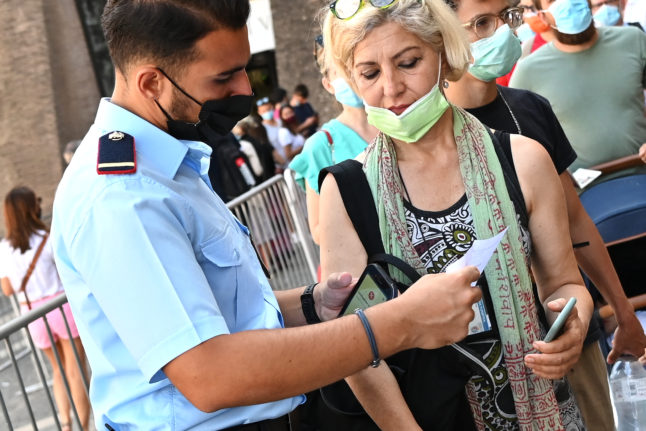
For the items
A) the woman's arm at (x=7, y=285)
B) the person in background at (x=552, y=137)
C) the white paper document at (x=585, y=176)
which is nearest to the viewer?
the person in background at (x=552, y=137)

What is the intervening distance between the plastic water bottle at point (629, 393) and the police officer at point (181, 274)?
1.50m

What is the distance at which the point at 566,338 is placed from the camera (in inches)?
79.7

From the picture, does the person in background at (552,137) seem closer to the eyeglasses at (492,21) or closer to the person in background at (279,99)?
the eyeglasses at (492,21)

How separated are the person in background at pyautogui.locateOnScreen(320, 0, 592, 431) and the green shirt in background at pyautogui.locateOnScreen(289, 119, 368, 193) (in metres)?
1.54

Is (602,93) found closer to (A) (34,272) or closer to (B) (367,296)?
(B) (367,296)

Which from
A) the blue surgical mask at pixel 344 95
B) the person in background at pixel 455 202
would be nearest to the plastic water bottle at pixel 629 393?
the person in background at pixel 455 202

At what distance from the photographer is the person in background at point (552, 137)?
2.69 meters

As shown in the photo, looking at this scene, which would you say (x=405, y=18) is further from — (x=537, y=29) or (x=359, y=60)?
(x=537, y=29)

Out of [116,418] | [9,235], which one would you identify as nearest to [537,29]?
[116,418]

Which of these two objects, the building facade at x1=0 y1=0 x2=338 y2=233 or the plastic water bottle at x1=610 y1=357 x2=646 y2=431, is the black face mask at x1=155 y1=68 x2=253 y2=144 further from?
the building facade at x1=0 y1=0 x2=338 y2=233

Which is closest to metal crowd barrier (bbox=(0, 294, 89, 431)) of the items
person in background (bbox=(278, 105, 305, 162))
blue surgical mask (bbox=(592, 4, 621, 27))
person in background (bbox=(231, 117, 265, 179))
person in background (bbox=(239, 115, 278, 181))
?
person in background (bbox=(231, 117, 265, 179))

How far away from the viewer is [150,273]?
1.48 m

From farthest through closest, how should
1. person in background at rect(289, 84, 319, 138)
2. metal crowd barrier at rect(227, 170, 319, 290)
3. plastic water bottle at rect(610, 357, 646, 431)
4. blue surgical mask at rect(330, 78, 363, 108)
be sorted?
person in background at rect(289, 84, 319, 138), metal crowd barrier at rect(227, 170, 319, 290), blue surgical mask at rect(330, 78, 363, 108), plastic water bottle at rect(610, 357, 646, 431)

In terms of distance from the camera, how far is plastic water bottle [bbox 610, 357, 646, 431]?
2.84 metres
